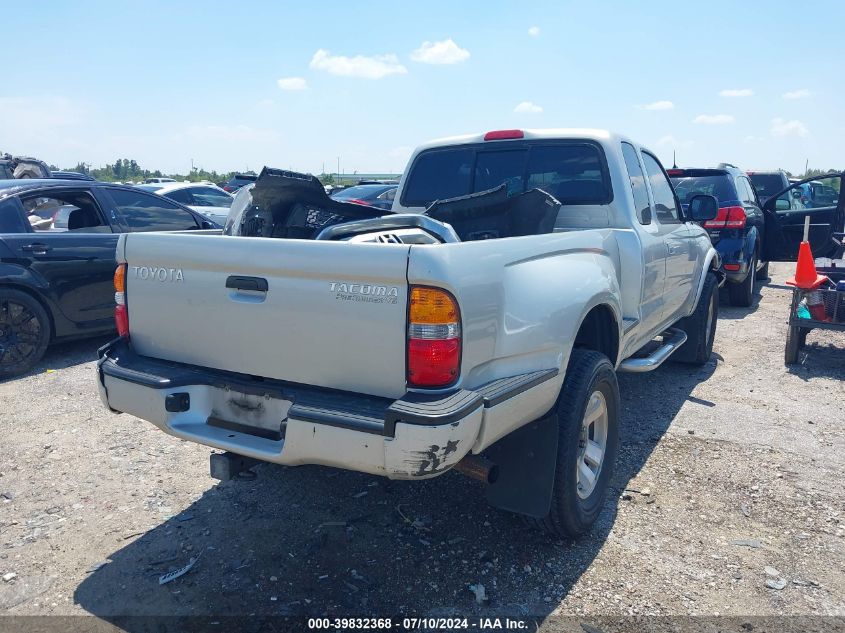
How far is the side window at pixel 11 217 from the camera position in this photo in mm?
5820

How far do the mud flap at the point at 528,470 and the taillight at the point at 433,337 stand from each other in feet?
2.56

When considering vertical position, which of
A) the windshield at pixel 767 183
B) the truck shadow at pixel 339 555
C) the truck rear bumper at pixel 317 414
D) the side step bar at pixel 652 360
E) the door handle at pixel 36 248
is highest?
the windshield at pixel 767 183

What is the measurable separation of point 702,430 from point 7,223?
20.3ft

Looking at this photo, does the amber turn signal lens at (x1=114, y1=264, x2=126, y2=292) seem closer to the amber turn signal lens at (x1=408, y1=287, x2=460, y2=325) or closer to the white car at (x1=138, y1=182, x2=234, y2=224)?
the amber turn signal lens at (x1=408, y1=287, x2=460, y2=325)

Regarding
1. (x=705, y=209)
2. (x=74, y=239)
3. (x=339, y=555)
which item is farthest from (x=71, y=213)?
(x=705, y=209)

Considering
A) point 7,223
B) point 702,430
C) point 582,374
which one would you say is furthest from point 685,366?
→ point 7,223

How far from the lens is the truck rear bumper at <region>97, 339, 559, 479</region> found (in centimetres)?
225

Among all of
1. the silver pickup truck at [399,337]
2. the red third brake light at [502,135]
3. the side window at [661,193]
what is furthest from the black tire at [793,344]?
the red third brake light at [502,135]

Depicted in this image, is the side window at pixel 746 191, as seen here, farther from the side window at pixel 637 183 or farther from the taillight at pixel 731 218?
the side window at pixel 637 183

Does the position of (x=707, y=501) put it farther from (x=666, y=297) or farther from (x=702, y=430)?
(x=666, y=297)

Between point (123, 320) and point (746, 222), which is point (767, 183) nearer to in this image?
point (746, 222)

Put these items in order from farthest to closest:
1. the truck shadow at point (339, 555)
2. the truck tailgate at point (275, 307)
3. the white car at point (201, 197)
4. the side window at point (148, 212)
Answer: the white car at point (201, 197), the side window at point (148, 212), the truck shadow at point (339, 555), the truck tailgate at point (275, 307)

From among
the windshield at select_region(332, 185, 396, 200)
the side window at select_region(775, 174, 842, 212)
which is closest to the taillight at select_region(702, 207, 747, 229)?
the side window at select_region(775, 174, 842, 212)

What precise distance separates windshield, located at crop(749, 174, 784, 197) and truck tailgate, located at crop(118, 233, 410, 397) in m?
14.8
